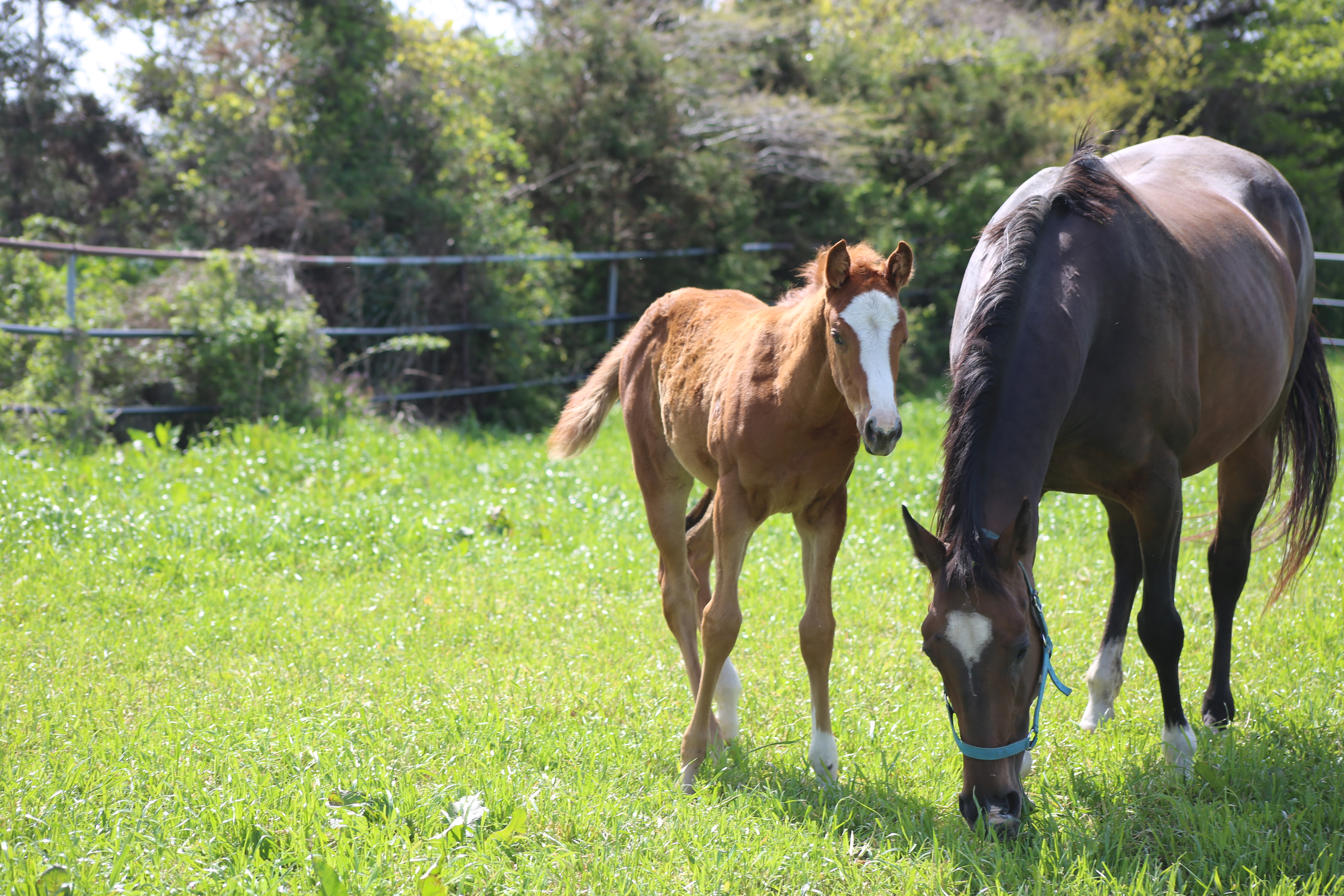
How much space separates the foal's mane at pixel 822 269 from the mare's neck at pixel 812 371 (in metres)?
0.08

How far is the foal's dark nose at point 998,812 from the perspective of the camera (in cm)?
253

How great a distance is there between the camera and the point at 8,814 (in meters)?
2.69

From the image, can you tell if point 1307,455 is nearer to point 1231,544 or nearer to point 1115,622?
point 1231,544

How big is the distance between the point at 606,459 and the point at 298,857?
5.24 m

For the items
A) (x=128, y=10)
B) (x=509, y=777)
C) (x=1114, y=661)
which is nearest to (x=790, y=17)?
(x=128, y=10)

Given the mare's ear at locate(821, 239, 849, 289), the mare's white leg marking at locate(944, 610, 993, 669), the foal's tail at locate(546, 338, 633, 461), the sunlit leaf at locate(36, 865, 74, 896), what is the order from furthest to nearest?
the foal's tail at locate(546, 338, 633, 461) < the mare's ear at locate(821, 239, 849, 289) < the mare's white leg marking at locate(944, 610, 993, 669) < the sunlit leaf at locate(36, 865, 74, 896)

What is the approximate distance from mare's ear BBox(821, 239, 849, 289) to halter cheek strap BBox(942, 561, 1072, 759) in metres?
0.88

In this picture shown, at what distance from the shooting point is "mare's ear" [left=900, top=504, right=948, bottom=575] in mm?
2498

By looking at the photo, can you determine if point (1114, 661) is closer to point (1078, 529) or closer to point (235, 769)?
point (1078, 529)

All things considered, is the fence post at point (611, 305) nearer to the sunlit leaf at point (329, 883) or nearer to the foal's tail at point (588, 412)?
the foal's tail at point (588, 412)

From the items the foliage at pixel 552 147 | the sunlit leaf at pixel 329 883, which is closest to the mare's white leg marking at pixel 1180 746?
the sunlit leaf at pixel 329 883

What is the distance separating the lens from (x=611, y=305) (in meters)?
10.5

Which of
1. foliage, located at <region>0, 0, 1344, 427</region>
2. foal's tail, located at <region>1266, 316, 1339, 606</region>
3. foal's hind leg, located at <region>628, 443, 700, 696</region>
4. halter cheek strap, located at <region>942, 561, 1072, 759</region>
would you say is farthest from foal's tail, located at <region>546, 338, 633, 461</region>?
foliage, located at <region>0, 0, 1344, 427</region>

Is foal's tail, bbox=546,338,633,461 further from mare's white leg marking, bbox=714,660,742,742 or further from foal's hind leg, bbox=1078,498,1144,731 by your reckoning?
foal's hind leg, bbox=1078,498,1144,731
